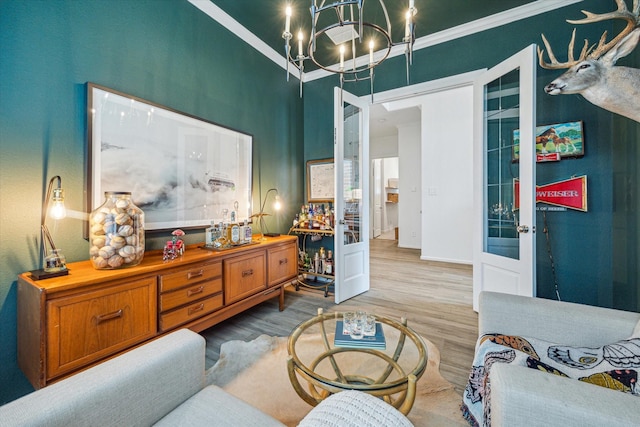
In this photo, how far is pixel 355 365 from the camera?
70.9 inches

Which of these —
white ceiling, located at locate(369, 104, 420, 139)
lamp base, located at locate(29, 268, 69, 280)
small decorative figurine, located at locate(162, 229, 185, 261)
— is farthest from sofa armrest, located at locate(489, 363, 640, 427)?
white ceiling, located at locate(369, 104, 420, 139)

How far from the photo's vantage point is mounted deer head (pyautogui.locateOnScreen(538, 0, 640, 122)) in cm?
157

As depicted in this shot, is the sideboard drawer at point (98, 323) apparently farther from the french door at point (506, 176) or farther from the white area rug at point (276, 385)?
the french door at point (506, 176)

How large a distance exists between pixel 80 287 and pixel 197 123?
1.62 meters

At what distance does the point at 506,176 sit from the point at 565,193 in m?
0.48

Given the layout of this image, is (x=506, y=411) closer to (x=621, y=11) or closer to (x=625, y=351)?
(x=625, y=351)

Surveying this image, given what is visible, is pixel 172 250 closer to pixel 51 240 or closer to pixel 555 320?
pixel 51 240

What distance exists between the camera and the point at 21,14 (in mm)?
1485

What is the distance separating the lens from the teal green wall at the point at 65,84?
1454 millimetres

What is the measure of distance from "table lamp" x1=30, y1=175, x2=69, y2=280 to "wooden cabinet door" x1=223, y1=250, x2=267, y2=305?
37.7 inches

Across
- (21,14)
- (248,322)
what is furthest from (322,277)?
(21,14)

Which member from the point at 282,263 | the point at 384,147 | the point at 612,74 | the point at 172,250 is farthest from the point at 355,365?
the point at 384,147

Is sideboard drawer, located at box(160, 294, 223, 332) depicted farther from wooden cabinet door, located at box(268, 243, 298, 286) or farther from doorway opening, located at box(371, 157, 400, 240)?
doorway opening, located at box(371, 157, 400, 240)

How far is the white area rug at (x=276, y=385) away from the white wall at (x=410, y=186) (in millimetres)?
4488
